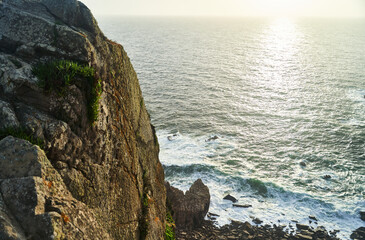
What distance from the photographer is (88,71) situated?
31.4 feet

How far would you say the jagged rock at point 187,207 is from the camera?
24.9m

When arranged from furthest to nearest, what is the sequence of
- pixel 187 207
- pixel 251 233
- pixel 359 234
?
1. pixel 359 234
2. pixel 251 233
3. pixel 187 207

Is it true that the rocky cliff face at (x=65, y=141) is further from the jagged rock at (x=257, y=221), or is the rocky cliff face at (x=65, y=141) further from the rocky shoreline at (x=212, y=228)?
the jagged rock at (x=257, y=221)

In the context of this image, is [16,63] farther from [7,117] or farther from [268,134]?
[268,134]

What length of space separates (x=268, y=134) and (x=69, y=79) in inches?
1618

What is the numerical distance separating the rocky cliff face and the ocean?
19.9 metres

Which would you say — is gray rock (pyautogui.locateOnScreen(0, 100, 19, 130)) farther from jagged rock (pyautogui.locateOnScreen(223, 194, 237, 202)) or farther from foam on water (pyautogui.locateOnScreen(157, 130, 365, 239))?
jagged rock (pyautogui.locateOnScreen(223, 194, 237, 202))

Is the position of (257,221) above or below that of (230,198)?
below

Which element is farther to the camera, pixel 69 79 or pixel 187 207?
pixel 187 207

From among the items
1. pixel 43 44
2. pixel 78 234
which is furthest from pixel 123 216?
pixel 43 44

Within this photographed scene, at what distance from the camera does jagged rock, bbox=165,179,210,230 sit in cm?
2494

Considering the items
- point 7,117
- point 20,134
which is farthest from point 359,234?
point 7,117

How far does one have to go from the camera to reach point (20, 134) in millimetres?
7219

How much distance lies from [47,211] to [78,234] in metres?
1.09
